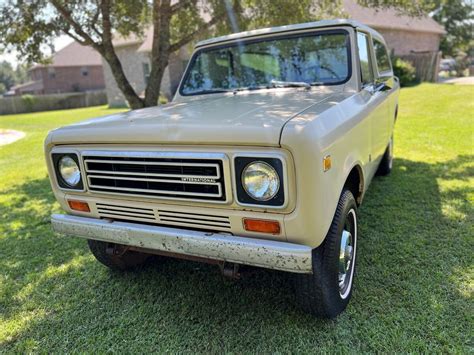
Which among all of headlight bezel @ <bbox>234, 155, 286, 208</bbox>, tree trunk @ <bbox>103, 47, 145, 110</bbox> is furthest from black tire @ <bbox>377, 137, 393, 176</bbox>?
tree trunk @ <bbox>103, 47, 145, 110</bbox>

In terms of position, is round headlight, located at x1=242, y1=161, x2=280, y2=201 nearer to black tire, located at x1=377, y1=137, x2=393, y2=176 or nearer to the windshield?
the windshield

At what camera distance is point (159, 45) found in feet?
22.8

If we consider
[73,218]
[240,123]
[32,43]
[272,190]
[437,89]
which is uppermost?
[32,43]

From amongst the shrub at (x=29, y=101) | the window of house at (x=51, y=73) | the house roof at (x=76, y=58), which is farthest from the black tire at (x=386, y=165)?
the window of house at (x=51, y=73)

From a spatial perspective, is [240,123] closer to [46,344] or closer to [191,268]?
[191,268]

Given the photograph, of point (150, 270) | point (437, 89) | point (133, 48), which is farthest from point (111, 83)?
point (150, 270)

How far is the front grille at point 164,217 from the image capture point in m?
2.29

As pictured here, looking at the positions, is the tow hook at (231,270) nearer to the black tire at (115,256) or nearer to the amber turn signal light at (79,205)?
the black tire at (115,256)

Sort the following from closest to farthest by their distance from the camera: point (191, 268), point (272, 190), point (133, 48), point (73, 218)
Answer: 1. point (272, 190)
2. point (73, 218)
3. point (191, 268)
4. point (133, 48)

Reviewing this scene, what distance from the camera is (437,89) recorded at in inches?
Answer: 655

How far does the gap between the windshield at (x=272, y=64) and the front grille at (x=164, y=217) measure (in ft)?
5.52

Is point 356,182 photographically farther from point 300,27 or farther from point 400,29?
point 400,29

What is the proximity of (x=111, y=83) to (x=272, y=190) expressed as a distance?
25225mm

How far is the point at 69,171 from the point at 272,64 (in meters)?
2.01
